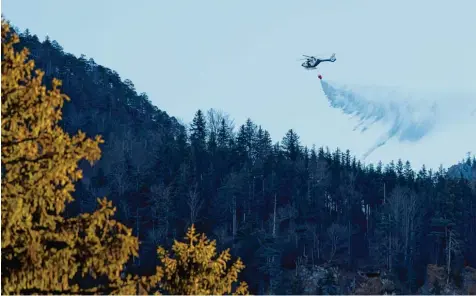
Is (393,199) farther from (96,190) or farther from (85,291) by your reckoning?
(85,291)

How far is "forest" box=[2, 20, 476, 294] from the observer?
95875 mm

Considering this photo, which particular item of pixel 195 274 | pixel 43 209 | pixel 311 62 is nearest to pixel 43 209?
pixel 43 209

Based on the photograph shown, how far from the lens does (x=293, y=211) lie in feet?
363

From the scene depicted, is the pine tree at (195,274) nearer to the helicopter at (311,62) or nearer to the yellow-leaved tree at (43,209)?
the yellow-leaved tree at (43,209)

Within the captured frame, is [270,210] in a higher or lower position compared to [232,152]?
lower

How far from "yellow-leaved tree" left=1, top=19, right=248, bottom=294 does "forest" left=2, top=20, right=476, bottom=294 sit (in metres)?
74.7

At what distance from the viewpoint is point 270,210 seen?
373 ft

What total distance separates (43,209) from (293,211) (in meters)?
99.4

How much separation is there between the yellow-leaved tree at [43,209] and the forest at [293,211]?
74743 mm

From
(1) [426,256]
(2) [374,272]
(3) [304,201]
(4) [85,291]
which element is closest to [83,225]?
(4) [85,291]

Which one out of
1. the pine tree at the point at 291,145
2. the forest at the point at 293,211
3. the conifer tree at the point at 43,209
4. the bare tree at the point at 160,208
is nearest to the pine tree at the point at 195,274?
the conifer tree at the point at 43,209

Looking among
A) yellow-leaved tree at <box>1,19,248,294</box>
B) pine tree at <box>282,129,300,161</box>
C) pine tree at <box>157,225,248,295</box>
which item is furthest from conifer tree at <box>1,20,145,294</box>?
pine tree at <box>282,129,300,161</box>

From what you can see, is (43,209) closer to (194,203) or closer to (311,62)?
(311,62)

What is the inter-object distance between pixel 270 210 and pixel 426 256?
22.8 metres
